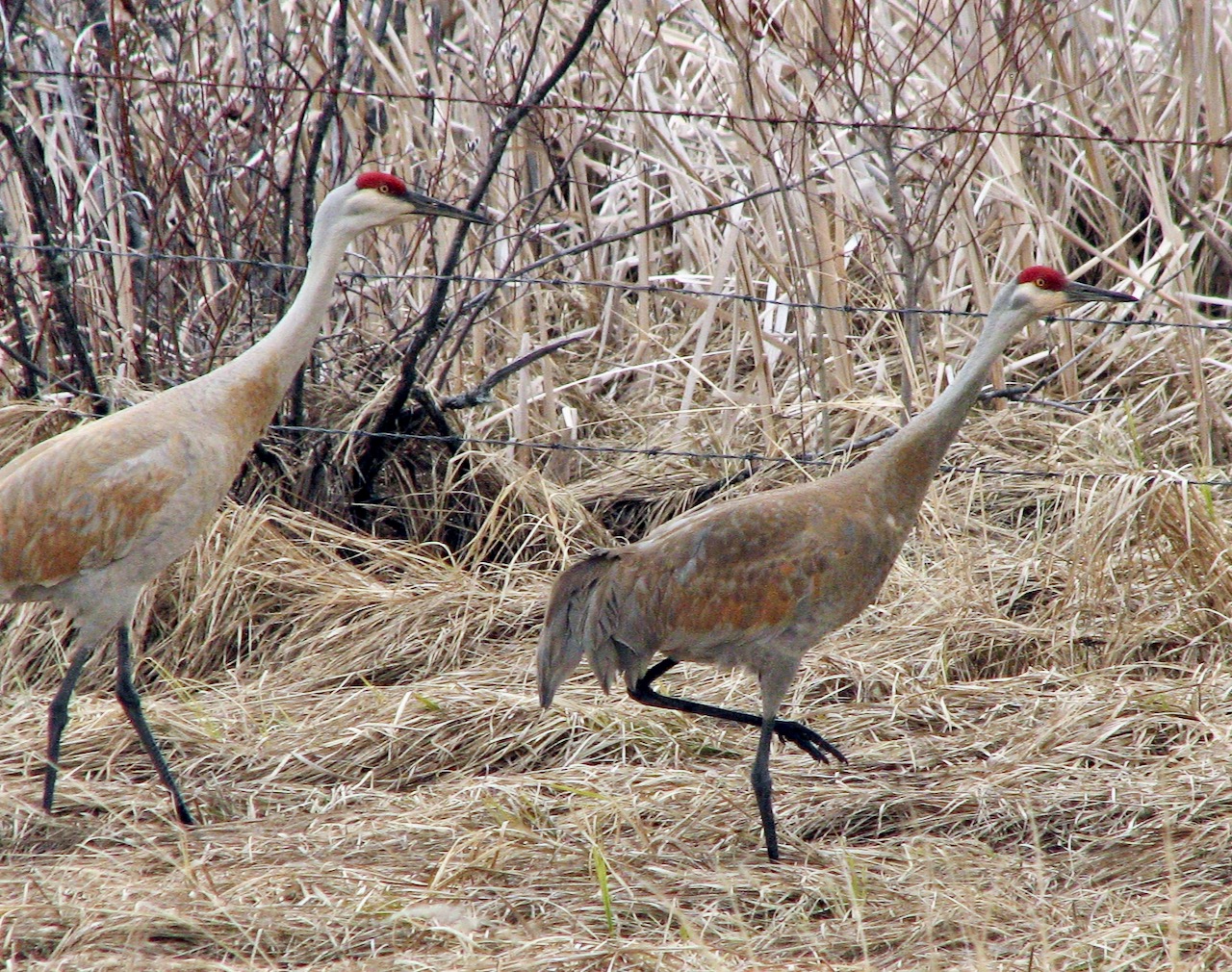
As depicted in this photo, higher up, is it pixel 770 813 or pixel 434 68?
pixel 434 68

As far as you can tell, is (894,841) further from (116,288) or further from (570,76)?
(570,76)

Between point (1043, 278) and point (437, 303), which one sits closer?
point (1043, 278)

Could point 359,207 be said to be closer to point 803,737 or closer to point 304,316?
point 304,316

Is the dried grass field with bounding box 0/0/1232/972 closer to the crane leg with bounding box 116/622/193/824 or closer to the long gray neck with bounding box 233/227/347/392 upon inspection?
the crane leg with bounding box 116/622/193/824

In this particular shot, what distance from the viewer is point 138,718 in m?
3.64

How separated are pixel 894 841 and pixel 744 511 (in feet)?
2.60

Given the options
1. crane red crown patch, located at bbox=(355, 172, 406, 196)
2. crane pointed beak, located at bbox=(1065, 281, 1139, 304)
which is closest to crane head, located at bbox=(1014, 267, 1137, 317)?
crane pointed beak, located at bbox=(1065, 281, 1139, 304)

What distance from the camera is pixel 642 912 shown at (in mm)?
2906

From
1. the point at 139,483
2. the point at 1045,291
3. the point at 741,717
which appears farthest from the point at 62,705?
the point at 1045,291

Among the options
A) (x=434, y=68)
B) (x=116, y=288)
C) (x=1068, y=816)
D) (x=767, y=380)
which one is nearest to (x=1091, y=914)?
(x=1068, y=816)

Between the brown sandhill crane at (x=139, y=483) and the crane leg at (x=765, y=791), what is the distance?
52.9 inches

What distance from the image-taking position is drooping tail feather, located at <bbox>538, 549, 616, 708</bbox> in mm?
3430

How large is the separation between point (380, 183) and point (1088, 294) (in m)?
1.74

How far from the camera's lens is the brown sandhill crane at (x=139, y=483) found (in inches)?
137
